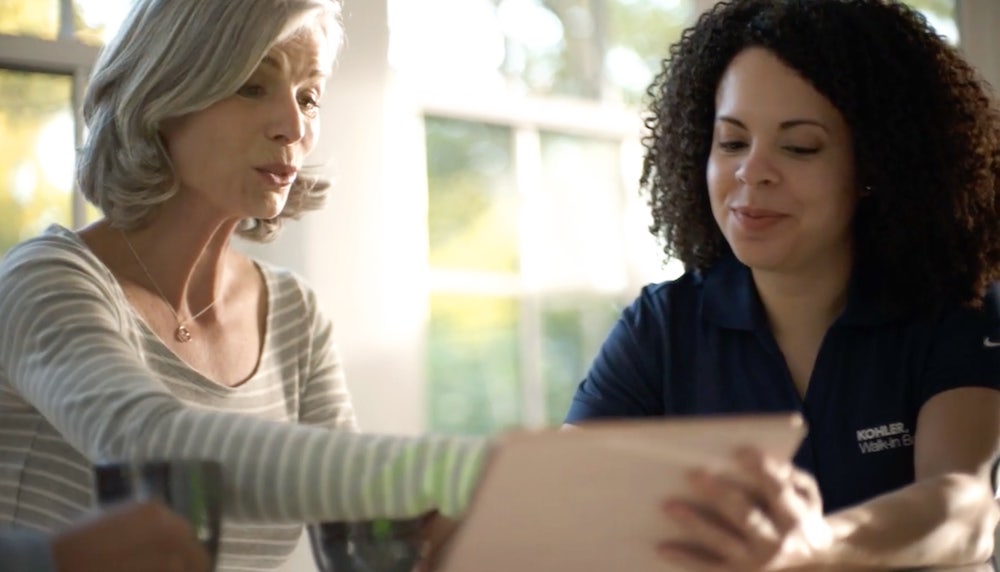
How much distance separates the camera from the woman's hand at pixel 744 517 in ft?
2.77

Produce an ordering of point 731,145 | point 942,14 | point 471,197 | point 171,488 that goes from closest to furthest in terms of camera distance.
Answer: point 171,488
point 731,145
point 471,197
point 942,14

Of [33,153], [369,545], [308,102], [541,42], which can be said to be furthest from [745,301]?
[541,42]

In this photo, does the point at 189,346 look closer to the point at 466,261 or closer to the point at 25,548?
the point at 25,548

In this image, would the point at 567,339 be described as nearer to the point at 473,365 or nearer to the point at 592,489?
the point at 473,365

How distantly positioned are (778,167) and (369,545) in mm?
881

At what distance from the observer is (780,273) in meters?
1.67

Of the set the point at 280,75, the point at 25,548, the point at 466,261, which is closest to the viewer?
the point at 25,548

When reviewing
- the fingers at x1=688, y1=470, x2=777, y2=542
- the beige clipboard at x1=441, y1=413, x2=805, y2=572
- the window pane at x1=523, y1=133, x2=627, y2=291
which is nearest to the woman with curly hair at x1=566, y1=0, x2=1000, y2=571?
the fingers at x1=688, y1=470, x2=777, y2=542

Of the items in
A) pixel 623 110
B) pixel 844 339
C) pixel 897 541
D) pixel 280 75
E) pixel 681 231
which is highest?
pixel 623 110

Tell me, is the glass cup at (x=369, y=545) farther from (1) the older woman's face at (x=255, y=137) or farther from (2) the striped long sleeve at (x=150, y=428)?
(1) the older woman's face at (x=255, y=137)

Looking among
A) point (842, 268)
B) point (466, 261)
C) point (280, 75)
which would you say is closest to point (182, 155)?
point (280, 75)

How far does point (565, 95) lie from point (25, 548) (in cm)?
240

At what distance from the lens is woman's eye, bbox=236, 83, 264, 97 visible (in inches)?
60.1

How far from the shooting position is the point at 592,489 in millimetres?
795
